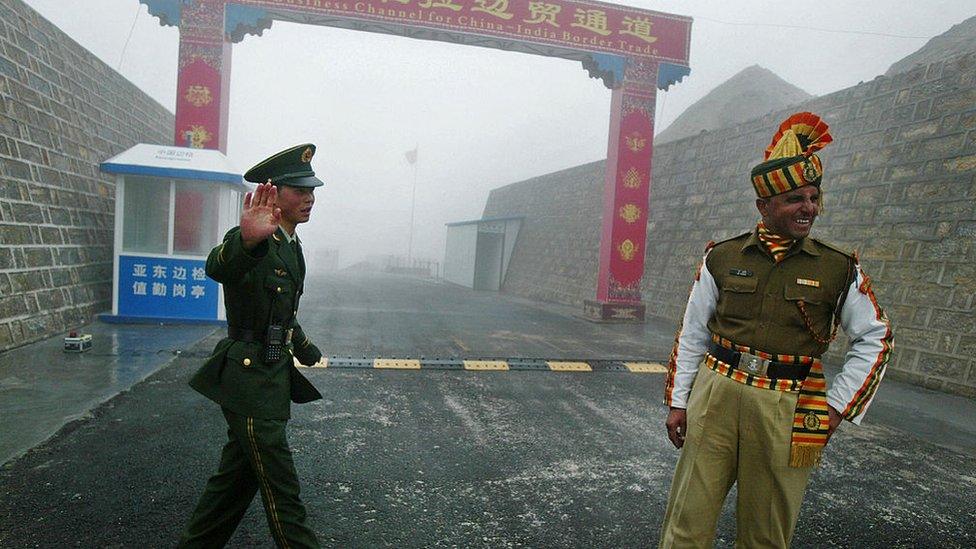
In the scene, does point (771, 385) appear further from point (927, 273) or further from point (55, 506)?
point (927, 273)

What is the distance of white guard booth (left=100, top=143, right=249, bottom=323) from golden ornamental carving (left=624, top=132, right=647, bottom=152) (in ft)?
27.5

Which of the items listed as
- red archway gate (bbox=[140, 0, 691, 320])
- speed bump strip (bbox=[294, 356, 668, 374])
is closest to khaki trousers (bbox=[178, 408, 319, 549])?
speed bump strip (bbox=[294, 356, 668, 374])

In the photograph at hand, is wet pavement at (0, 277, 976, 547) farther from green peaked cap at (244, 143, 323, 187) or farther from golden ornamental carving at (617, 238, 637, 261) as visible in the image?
golden ornamental carving at (617, 238, 637, 261)

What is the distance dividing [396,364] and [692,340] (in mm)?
4948

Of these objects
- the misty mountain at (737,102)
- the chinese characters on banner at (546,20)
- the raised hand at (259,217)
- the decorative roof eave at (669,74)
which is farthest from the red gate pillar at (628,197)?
the misty mountain at (737,102)

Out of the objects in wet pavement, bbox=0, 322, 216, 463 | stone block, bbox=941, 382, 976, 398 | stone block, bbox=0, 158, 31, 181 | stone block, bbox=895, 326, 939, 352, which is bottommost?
wet pavement, bbox=0, 322, 216, 463

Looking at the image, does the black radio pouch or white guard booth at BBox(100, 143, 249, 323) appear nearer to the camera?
the black radio pouch

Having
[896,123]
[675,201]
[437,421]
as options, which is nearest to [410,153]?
[675,201]

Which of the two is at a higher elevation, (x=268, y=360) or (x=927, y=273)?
(x=927, y=273)

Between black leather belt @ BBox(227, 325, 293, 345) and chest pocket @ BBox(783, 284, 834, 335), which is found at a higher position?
chest pocket @ BBox(783, 284, 834, 335)

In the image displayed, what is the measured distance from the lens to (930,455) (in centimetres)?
455

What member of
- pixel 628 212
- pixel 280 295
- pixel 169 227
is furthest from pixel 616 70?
pixel 280 295

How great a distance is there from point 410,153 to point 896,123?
4278 centimetres

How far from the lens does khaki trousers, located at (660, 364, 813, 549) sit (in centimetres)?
203
